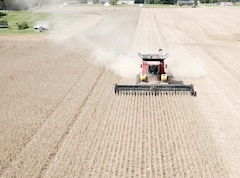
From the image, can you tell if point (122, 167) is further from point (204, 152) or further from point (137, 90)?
point (137, 90)

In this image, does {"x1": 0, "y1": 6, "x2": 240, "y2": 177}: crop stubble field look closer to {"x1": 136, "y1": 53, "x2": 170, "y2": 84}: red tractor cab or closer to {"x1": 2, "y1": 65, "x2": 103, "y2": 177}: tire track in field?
{"x1": 2, "y1": 65, "x2": 103, "y2": 177}: tire track in field

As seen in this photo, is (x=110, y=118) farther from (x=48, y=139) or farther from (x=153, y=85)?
(x=153, y=85)

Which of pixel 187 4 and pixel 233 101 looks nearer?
pixel 233 101

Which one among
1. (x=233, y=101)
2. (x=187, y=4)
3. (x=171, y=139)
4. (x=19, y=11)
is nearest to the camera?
(x=171, y=139)

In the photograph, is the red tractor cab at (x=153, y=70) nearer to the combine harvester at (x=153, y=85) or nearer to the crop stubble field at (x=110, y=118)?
the combine harvester at (x=153, y=85)

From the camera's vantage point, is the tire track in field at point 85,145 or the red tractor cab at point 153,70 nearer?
the tire track in field at point 85,145

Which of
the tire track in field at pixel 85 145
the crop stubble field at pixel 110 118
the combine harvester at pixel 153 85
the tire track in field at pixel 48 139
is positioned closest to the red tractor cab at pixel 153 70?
the combine harvester at pixel 153 85

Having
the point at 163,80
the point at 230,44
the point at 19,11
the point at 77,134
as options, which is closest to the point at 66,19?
the point at 19,11
